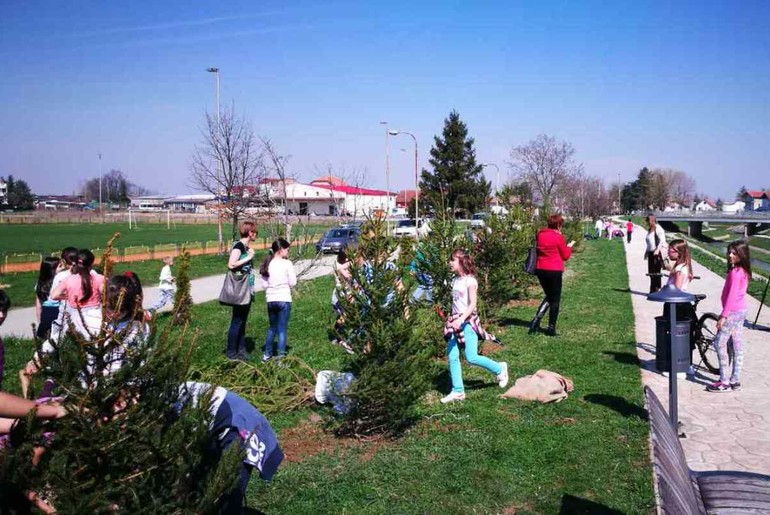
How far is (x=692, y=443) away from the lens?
19.6ft

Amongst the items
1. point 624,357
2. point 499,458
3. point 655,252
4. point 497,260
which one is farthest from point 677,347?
point 655,252

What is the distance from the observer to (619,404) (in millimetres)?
6988

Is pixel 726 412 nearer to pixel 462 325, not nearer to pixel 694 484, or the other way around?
pixel 462 325

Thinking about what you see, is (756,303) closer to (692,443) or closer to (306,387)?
(692,443)

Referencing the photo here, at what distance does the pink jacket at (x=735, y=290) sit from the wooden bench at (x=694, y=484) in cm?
340

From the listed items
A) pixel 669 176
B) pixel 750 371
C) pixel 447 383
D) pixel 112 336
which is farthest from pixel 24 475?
pixel 669 176

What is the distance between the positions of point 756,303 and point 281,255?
35.9 ft

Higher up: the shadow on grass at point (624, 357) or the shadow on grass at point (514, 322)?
the shadow on grass at point (624, 357)

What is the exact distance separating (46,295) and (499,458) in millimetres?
6593

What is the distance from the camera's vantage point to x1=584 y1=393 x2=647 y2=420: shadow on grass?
21.9ft

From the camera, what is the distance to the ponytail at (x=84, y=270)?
6523 mm

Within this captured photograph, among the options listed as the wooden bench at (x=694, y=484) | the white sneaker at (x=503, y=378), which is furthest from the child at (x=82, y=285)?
the wooden bench at (x=694, y=484)

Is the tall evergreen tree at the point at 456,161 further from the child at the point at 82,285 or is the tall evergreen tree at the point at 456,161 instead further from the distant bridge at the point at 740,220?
the child at the point at 82,285

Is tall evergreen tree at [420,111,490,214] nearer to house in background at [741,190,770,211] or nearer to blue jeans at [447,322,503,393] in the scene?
blue jeans at [447,322,503,393]
